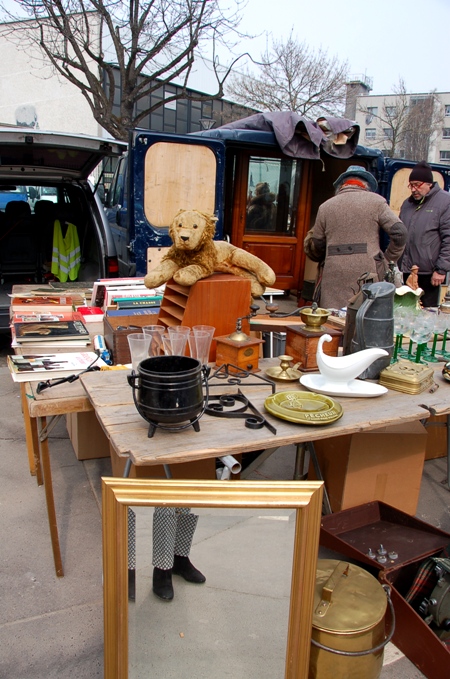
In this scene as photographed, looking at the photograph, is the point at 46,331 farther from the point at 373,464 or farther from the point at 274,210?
the point at 274,210

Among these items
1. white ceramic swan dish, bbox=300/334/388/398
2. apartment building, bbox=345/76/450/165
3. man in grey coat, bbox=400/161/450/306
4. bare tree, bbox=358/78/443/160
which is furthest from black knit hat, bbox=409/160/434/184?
bare tree, bbox=358/78/443/160

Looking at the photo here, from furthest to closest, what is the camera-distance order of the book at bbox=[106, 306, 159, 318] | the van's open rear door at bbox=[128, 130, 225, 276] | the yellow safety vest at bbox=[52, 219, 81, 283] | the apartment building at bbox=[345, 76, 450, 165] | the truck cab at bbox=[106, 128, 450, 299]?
the apartment building at bbox=[345, 76, 450, 165] → the yellow safety vest at bbox=[52, 219, 81, 283] → the truck cab at bbox=[106, 128, 450, 299] → the van's open rear door at bbox=[128, 130, 225, 276] → the book at bbox=[106, 306, 159, 318]

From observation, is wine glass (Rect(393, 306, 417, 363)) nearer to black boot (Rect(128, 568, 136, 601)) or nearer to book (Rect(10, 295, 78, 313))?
black boot (Rect(128, 568, 136, 601))

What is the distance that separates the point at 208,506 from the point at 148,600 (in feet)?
1.13

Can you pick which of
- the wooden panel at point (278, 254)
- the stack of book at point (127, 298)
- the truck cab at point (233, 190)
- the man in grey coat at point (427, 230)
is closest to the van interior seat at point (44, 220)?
the truck cab at point (233, 190)

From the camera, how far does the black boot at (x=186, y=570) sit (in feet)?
4.77

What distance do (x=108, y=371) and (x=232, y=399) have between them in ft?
1.87

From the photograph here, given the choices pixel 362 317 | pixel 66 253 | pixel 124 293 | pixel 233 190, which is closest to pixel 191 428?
pixel 362 317

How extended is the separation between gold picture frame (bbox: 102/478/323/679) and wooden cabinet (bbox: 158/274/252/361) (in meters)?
1.05

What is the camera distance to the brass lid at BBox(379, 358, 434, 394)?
2006 millimetres

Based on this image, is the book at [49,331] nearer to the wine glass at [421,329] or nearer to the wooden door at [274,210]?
the wine glass at [421,329]

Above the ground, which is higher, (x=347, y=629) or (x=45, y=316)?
(x=45, y=316)

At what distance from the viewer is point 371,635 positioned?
156 centimetres

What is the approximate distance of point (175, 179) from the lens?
5508 millimetres
